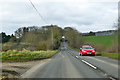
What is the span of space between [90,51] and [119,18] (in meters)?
13.4

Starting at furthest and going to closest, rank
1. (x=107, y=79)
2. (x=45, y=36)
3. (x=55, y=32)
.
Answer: (x=55, y=32) → (x=45, y=36) → (x=107, y=79)

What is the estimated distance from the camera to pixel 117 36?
14.6 m

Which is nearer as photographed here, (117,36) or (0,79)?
(0,79)

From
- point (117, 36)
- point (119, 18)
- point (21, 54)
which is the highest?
point (119, 18)

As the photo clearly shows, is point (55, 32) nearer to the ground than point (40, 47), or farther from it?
farther from it

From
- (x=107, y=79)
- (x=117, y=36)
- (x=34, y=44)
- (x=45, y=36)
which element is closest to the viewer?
(x=107, y=79)

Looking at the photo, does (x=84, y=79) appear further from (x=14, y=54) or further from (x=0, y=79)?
(x=14, y=54)

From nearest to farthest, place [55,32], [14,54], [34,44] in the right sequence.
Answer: [14,54], [34,44], [55,32]

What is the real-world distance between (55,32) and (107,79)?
76492 millimetres

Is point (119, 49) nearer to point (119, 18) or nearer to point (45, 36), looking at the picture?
point (119, 18)

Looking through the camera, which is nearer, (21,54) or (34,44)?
(21,54)

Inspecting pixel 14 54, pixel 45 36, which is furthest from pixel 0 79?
pixel 45 36

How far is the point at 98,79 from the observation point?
7.65 m

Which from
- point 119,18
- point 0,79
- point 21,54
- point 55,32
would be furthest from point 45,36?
point 0,79
